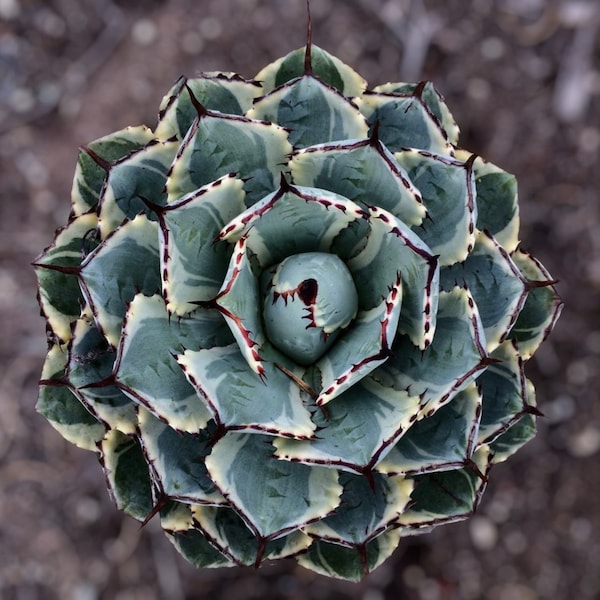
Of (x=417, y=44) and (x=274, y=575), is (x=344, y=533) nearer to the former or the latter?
(x=274, y=575)

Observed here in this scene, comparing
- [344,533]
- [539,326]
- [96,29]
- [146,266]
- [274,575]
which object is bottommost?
[274,575]

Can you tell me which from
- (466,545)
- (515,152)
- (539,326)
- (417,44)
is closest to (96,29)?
(417,44)

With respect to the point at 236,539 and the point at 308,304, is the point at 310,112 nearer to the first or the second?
the point at 308,304

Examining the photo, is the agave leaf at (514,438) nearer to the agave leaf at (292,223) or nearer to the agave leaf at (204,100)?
the agave leaf at (292,223)

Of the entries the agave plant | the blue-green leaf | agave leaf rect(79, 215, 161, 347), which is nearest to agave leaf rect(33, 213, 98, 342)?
the agave plant

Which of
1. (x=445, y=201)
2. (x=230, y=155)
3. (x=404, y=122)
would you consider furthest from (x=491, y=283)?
(x=230, y=155)

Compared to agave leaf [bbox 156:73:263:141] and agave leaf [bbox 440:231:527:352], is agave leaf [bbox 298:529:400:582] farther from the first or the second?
agave leaf [bbox 156:73:263:141]
